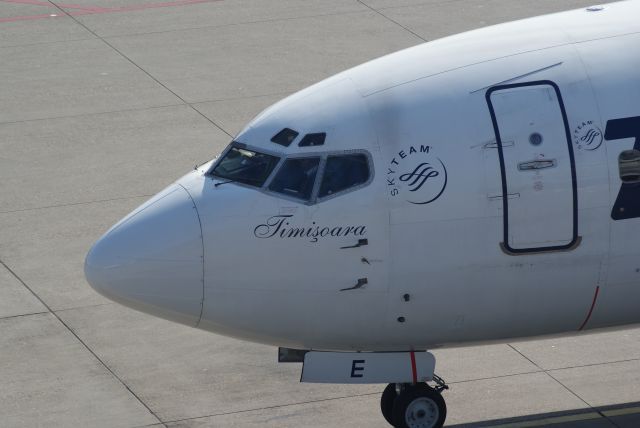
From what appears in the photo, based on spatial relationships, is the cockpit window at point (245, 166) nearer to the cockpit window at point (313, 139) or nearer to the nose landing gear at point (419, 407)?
the cockpit window at point (313, 139)

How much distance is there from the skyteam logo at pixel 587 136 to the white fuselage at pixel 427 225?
0.06 feet

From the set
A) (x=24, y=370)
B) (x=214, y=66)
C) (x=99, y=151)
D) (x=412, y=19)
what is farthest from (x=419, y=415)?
(x=412, y=19)

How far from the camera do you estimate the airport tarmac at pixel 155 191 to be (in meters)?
16.3

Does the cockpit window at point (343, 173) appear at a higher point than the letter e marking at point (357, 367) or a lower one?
higher

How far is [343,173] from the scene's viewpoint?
539 inches

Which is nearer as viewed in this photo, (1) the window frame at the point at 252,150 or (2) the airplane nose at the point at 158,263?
(2) the airplane nose at the point at 158,263

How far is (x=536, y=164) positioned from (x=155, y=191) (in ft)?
32.3

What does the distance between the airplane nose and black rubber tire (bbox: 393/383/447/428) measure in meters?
2.22

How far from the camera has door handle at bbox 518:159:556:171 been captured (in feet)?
44.4

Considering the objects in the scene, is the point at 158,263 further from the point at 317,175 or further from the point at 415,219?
the point at 415,219

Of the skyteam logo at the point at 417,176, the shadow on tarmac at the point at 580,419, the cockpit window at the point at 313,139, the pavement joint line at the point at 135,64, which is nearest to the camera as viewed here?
the skyteam logo at the point at 417,176

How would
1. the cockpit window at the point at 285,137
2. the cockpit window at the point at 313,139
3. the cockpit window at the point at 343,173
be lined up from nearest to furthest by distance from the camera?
1. the cockpit window at the point at 343,173
2. the cockpit window at the point at 313,139
3. the cockpit window at the point at 285,137

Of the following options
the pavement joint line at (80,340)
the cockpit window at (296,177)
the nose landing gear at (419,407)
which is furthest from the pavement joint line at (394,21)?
the cockpit window at (296,177)

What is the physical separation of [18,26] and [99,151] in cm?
763
